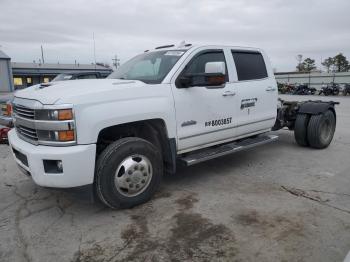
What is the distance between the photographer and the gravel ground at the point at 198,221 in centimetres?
299

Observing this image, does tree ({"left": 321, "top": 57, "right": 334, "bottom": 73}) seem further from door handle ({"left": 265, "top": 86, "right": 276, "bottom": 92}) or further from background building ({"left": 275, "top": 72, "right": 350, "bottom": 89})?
door handle ({"left": 265, "top": 86, "right": 276, "bottom": 92})

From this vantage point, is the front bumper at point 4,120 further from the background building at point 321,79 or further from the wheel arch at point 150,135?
the background building at point 321,79

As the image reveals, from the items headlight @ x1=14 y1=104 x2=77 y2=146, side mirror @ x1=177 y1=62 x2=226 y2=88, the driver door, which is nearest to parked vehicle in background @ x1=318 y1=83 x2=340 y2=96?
the driver door

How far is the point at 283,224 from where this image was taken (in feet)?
11.4

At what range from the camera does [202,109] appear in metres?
4.42

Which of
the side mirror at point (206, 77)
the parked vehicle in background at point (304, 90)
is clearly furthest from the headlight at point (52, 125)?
the parked vehicle in background at point (304, 90)

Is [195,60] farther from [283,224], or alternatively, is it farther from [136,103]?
[283,224]

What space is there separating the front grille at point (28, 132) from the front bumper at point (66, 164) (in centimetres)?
13

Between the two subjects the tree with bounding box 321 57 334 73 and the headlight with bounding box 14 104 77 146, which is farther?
the tree with bounding box 321 57 334 73

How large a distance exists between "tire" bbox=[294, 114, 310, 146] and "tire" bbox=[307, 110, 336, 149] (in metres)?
0.08

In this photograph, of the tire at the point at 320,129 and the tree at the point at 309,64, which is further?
the tree at the point at 309,64

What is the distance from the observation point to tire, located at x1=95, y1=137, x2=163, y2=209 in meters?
3.54

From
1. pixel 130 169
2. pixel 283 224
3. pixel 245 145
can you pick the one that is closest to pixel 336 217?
pixel 283 224

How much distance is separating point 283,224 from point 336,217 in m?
0.64
